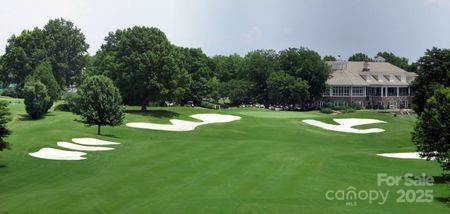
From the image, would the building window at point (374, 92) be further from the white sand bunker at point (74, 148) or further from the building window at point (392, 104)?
the white sand bunker at point (74, 148)

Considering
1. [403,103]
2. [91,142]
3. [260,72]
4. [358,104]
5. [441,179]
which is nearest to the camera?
[441,179]

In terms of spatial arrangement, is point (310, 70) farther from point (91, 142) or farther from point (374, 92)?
point (91, 142)

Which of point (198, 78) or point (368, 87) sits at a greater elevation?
point (198, 78)

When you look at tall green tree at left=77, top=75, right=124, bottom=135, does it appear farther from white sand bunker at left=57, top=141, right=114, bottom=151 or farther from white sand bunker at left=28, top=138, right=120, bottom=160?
white sand bunker at left=57, top=141, right=114, bottom=151

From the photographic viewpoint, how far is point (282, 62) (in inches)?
5192

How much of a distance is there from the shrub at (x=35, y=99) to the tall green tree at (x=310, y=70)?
226 ft

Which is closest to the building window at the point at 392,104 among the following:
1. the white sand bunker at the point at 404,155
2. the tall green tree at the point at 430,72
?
the tall green tree at the point at 430,72

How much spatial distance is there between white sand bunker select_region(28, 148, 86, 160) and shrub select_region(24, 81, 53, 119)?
80.1 feet

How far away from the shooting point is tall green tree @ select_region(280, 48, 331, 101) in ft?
409

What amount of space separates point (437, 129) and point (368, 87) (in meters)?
102

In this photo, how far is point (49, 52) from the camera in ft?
379

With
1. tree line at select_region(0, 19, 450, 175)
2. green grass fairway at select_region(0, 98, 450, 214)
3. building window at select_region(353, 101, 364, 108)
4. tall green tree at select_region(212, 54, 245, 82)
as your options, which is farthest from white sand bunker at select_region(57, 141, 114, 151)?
tall green tree at select_region(212, 54, 245, 82)

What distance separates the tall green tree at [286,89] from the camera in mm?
119688

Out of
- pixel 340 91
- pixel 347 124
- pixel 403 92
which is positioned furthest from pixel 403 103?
pixel 347 124
